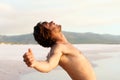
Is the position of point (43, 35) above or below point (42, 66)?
above

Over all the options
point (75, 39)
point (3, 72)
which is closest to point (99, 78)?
point (3, 72)

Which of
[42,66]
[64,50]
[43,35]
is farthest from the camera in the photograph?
[43,35]

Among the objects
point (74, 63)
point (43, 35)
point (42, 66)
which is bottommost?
point (74, 63)

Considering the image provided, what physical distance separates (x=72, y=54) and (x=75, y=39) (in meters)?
180

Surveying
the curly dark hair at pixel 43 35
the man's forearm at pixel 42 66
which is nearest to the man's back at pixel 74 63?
the curly dark hair at pixel 43 35

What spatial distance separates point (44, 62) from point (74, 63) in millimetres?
600

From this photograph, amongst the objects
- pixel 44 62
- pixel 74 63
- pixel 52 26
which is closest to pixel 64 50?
pixel 74 63

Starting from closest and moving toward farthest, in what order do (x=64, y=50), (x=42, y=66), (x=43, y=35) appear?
(x=42, y=66), (x=64, y=50), (x=43, y=35)

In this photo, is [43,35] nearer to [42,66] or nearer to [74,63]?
[74,63]

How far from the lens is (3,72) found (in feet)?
54.6

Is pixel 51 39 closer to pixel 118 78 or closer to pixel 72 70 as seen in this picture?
pixel 72 70

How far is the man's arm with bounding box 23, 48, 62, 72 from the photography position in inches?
169

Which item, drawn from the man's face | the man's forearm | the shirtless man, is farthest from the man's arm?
the man's face

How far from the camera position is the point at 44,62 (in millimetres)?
4551
